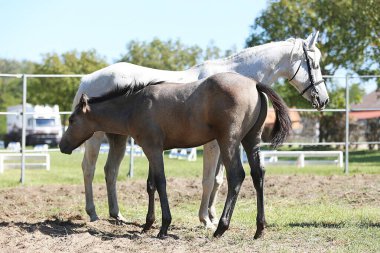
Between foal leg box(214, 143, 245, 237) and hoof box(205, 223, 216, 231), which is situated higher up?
foal leg box(214, 143, 245, 237)

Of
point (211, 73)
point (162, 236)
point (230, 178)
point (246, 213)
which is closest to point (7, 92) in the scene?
point (246, 213)

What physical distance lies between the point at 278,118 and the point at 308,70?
1.61 metres

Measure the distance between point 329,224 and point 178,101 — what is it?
98.3 inches

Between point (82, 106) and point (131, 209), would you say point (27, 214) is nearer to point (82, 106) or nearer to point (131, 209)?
point (131, 209)

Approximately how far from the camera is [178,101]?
681 cm

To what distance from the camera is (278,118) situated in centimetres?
697

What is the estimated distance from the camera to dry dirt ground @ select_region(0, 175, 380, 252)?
611 centimetres

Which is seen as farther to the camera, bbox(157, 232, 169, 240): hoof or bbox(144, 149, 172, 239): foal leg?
bbox(144, 149, 172, 239): foal leg

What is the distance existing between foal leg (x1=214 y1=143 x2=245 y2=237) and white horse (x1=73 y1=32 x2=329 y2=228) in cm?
103

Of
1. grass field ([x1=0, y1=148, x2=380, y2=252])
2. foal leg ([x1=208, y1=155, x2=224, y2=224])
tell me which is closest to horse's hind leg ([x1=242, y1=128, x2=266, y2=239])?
grass field ([x1=0, y1=148, x2=380, y2=252])

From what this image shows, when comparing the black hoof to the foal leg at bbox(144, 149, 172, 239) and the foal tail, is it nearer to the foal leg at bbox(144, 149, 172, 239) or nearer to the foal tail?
the foal leg at bbox(144, 149, 172, 239)

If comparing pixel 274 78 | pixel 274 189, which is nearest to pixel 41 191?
pixel 274 189

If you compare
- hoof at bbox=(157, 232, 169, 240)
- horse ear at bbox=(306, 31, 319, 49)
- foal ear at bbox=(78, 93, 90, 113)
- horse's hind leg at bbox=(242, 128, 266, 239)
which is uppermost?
horse ear at bbox=(306, 31, 319, 49)

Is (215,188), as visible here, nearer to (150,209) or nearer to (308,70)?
(150,209)
